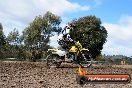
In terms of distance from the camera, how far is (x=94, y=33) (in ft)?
243

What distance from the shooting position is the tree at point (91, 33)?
70062mm

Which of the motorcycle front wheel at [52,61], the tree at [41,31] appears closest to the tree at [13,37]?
the tree at [41,31]

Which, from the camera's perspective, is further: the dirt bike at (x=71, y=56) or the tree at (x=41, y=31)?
the tree at (x=41, y=31)

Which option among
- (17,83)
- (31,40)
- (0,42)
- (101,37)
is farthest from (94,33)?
(17,83)

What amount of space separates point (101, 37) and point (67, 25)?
53.6m

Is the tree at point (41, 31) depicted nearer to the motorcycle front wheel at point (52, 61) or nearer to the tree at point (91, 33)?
the tree at point (91, 33)

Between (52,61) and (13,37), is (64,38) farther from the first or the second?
(13,37)

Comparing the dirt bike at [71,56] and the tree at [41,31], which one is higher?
the tree at [41,31]

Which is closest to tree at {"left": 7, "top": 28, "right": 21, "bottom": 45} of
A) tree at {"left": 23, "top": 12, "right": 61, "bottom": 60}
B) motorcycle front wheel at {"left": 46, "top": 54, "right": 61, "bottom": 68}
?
tree at {"left": 23, "top": 12, "right": 61, "bottom": 60}

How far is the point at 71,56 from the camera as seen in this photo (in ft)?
76.2

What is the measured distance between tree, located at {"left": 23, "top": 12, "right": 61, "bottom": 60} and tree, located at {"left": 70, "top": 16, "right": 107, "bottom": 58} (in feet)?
34.4

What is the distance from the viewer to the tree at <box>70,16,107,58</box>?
2758 inches

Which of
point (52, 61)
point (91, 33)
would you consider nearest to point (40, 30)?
point (91, 33)

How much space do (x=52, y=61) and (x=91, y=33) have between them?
49.4 m
